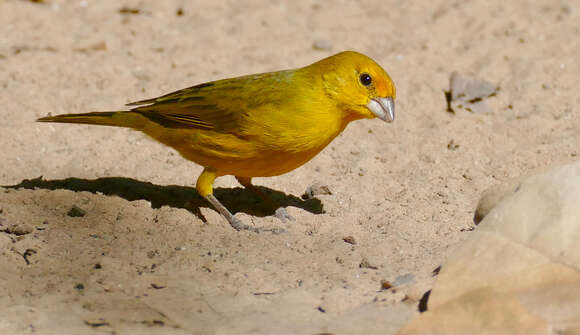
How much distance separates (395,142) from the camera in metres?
5.19

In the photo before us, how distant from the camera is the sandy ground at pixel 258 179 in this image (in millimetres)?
3146

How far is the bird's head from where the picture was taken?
405 centimetres

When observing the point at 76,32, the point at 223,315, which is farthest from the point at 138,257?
the point at 76,32

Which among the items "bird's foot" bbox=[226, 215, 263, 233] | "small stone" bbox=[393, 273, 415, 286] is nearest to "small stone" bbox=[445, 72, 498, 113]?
"bird's foot" bbox=[226, 215, 263, 233]

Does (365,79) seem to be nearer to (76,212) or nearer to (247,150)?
(247,150)

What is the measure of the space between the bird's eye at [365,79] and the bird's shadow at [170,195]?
83 centimetres

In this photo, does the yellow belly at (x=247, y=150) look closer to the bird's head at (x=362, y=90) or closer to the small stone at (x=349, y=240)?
the bird's head at (x=362, y=90)

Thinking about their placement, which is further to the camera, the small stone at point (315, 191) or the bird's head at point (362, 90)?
the small stone at point (315, 191)

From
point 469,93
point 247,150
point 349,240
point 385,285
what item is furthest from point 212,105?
point 469,93

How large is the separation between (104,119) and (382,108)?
1710 mm

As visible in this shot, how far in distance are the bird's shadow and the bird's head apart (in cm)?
69

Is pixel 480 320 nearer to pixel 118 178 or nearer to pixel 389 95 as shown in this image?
pixel 389 95

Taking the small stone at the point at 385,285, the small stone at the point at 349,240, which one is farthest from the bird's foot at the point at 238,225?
the small stone at the point at 385,285

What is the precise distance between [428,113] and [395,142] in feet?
1.72
